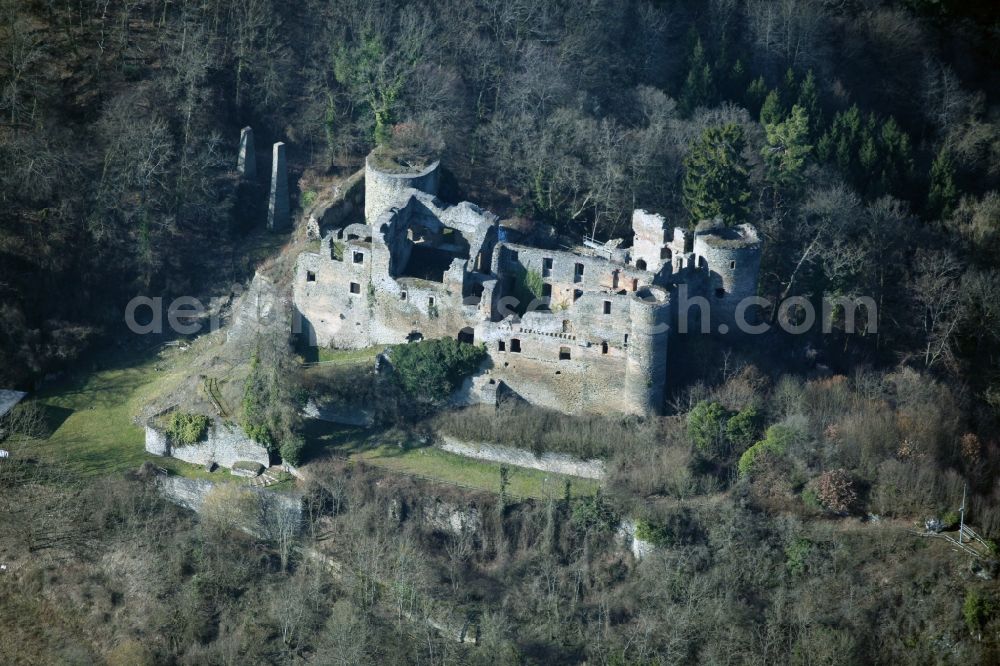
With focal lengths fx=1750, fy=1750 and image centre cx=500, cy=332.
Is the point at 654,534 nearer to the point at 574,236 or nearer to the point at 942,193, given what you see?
the point at 574,236

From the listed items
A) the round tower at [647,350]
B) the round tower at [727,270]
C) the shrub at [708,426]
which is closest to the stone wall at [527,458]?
the round tower at [647,350]

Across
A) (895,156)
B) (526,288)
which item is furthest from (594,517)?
(895,156)

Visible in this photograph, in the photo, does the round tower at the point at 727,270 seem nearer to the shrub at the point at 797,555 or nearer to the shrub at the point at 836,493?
the shrub at the point at 836,493

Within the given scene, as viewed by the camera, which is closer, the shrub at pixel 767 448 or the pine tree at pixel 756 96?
the shrub at pixel 767 448

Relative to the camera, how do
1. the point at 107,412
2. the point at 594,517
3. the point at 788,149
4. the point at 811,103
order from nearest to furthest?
the point at 594,517, the point at 107,412, the point at 788,149, the point at 811,103

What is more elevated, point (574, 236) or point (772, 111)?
point (772, 111)

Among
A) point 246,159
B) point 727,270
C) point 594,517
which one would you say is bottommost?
point 594,517
